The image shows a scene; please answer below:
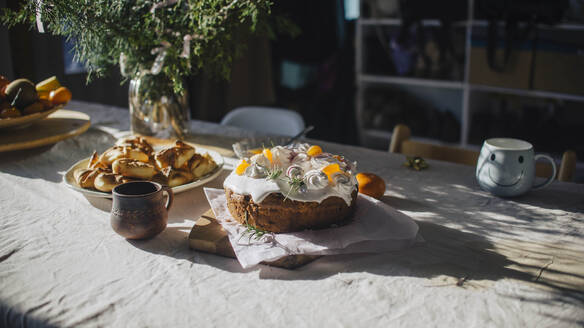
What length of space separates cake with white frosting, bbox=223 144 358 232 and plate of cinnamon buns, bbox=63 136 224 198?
0.22 metres

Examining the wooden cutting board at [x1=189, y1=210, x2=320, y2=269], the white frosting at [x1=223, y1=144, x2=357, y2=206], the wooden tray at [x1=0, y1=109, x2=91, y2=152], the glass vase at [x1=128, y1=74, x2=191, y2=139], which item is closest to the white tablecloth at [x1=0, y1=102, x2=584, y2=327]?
the wooden cutting board at [x1=189, y1=210, x2=320, y2=269]

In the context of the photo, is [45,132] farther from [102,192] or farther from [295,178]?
[295,178]

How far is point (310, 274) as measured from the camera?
816mm

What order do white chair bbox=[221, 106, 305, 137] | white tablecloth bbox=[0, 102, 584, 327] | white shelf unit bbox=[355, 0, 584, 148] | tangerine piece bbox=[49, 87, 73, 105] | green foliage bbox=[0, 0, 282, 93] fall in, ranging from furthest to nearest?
white shelf unit bbox=[355, 0, 584, 148], white chair bbox=[221, 106, 305, 137], tangerine piece bbox=[49, 87, 73, 105], green foliage bbox=[0, 0, 282, 93], white tablecloth bbox=[0, 102, 584, 327]

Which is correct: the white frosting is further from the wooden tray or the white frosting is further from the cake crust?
the wooden tray

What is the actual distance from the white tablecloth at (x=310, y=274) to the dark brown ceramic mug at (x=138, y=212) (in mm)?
31

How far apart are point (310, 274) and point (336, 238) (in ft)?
0.30

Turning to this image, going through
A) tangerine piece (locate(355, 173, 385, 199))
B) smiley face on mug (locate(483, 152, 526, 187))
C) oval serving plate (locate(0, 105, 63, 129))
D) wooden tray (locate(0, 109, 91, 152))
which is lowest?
tangerine piece (locate(355, 173, 385, 199))

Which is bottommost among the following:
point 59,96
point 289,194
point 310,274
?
point 310,274

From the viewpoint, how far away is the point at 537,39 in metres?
2.56

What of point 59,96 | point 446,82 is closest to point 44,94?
point 59,96

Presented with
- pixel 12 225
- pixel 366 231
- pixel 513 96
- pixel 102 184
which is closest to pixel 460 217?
pixel 366 231

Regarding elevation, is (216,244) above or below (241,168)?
below

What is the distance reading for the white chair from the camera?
1841 mm
